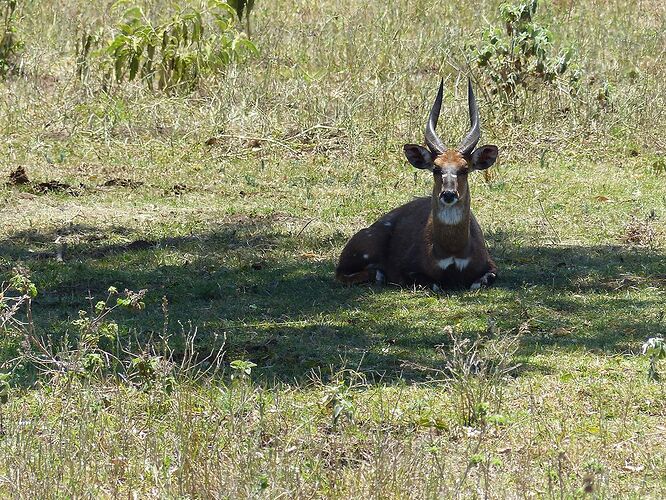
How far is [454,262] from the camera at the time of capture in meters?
9.48

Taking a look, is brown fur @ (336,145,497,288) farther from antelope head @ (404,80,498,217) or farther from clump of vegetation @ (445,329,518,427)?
clump of vegetation @ (445,329,518,427)

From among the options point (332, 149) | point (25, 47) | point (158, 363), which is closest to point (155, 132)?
point (332, 149)

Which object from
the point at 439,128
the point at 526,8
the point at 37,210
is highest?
the point at 526,8

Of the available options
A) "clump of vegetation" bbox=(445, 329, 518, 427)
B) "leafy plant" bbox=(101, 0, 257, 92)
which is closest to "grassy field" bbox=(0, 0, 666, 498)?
"clump of vegetation" bbox=(445, 329, 518, 427)

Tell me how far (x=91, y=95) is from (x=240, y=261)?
5703 mm

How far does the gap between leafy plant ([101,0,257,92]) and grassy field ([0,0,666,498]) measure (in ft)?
0.82

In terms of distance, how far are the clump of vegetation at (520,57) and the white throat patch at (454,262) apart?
5.96 m

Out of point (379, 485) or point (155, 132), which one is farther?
point (155, 132)

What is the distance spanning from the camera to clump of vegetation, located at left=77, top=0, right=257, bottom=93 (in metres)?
15.3

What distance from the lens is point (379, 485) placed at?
16.8 feet

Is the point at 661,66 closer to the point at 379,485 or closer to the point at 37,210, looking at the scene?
the point at 37,210

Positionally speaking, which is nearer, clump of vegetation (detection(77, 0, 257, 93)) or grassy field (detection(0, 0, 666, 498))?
grassy field (detection(0, 0, 666, 498))

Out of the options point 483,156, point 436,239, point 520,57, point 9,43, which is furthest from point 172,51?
point 436,239

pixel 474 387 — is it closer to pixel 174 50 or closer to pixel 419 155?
pixel 419 155
